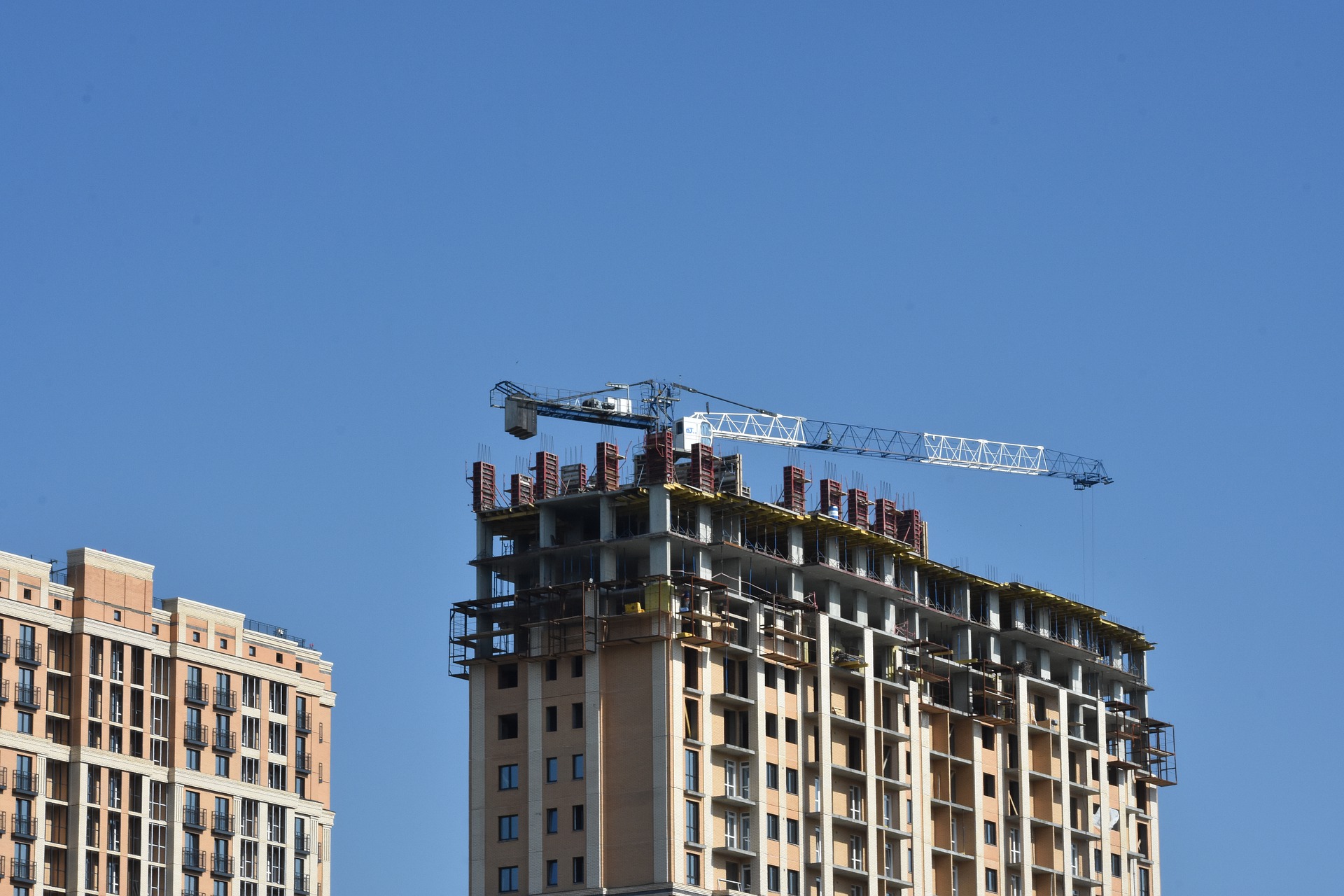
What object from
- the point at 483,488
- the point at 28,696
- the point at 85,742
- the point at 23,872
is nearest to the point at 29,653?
the point at 28,696

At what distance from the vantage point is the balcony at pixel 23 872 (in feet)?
608

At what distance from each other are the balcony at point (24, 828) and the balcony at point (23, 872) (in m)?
1.73

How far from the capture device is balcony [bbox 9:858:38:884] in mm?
185375

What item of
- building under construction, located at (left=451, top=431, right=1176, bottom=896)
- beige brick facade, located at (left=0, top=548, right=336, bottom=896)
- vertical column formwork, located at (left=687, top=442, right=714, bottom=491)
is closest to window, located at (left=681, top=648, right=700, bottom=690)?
building under construction, located at (left=451, top=431, right=1176, bottom=896)

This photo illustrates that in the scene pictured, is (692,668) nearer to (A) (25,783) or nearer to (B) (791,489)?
(B) (791,489)

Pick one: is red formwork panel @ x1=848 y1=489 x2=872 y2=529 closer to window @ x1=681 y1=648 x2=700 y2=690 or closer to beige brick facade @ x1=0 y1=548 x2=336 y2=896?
window @ x1=681 y1=648 x2=700 y2=690

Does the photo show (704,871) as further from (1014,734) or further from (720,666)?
(1014,734)

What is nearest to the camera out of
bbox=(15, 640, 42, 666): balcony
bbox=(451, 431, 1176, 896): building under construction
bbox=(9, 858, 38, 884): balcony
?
bbox=(451, 431, 1176, 896): building under construction

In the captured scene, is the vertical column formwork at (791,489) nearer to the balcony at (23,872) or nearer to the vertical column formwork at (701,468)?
the vertical column formwork at (701,468)

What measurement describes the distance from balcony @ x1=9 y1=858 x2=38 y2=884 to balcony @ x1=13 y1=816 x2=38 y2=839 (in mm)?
1728

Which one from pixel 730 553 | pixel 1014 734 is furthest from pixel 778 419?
pixel 730 553

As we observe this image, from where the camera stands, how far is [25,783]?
188625 mm

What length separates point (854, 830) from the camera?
15438cm

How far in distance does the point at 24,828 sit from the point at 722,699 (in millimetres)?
64395
